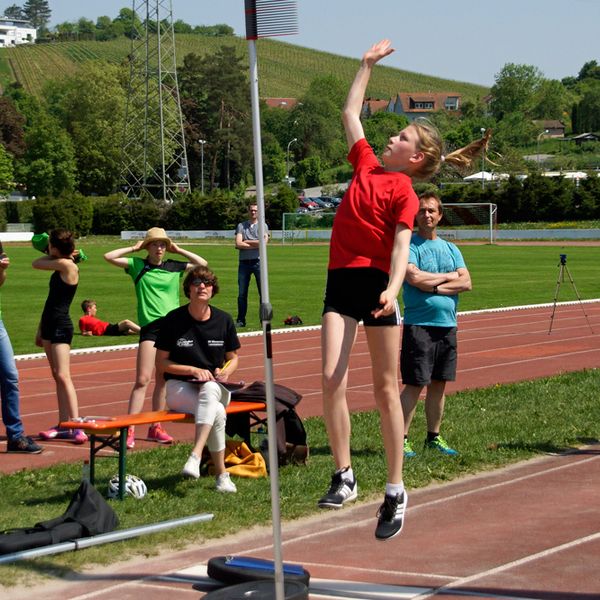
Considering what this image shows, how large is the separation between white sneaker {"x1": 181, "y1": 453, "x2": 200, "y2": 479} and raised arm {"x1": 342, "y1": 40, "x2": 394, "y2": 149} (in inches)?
103

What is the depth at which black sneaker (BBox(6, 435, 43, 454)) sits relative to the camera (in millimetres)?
9844

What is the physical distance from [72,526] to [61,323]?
4.09 m

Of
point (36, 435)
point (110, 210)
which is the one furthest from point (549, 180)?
point (36, 435)

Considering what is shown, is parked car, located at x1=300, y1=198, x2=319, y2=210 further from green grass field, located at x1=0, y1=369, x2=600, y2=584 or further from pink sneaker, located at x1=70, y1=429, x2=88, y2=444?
pink sneaker, located at x1=70, y1=429, x2=88, y2=444

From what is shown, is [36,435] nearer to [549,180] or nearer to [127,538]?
[127,538]

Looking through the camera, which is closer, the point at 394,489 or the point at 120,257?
the point at 394,489

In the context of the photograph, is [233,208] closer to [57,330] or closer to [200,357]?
[57,330]

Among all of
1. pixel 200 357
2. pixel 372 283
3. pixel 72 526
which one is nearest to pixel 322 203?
pixel 200 357

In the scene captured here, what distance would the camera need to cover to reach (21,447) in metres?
9.84

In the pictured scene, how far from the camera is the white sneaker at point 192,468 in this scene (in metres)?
8.16

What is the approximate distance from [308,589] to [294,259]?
43049mm

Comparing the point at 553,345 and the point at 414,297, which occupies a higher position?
the point at 414,297

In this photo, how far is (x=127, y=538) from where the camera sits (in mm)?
6773

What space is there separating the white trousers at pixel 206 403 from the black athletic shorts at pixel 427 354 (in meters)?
1.48
